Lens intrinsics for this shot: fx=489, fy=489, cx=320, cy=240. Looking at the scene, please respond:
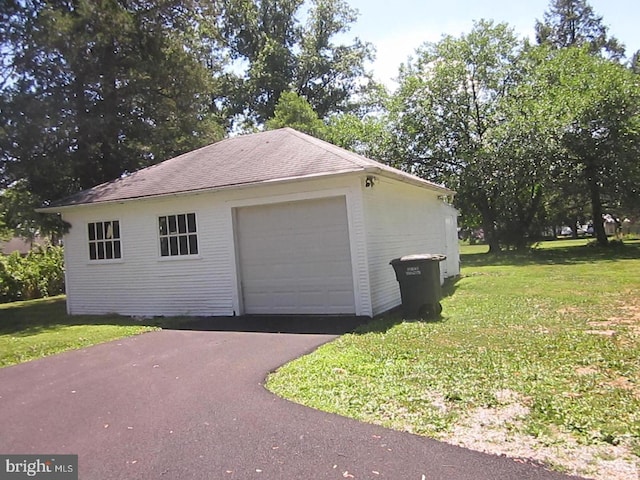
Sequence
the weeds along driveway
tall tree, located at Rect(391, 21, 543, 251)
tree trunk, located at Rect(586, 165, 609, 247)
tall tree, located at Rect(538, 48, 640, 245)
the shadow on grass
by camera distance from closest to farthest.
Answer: the weeds along driveway → the shadow on grass → tall tree, located at Rect(538, 48, 640, 245) → tree trunk, located at Rect(586, 165, 609, 247) → tall tree, located at Rect(391, 21, 543, 251)

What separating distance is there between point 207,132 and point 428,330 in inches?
546

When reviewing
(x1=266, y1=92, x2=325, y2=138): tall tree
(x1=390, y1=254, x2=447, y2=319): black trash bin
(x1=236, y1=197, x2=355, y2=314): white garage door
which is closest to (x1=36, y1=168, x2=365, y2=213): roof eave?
(x1=236, y1=197, x2=355, y2=314): white garage door

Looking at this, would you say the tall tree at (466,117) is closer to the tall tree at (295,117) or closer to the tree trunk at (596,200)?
the tree trunk at (596,200)

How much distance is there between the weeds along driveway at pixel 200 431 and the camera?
343 cm

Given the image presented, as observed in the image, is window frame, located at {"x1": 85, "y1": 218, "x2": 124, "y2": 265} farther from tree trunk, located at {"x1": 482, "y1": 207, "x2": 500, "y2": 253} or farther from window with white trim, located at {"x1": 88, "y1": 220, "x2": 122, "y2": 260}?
tree trunk, located at {"x1": 482, "y1": 207, "x2": 500, "y2": 253}

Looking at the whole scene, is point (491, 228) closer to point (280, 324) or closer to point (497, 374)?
point (280, 324)

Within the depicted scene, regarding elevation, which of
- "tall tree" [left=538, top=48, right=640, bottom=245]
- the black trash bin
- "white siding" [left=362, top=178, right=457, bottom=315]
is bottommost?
the black trash bin

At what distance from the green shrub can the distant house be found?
7.44 meters

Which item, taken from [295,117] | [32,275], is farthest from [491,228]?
[32,275]

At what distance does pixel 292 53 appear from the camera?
39.1 meters

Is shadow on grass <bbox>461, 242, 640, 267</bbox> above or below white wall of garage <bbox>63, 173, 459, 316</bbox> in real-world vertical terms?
below

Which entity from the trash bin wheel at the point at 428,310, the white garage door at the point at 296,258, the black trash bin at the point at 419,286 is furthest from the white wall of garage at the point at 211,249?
the trash bin wheel at the point at 428,310

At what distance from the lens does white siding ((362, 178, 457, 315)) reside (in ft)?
31.5

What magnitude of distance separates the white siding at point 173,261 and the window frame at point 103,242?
0.08 m
